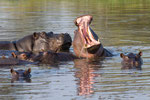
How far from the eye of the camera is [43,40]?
1140cm

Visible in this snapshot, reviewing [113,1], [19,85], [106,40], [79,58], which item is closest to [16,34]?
[106,40]

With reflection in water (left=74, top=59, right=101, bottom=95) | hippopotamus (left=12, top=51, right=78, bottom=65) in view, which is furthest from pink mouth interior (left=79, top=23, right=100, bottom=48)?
hippopotamus (left=12, top=51, right=78, bottom=65)

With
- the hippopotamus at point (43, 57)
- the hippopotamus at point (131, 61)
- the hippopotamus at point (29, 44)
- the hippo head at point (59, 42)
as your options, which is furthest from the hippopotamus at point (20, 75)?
the hippopotamus at point (29, 44)

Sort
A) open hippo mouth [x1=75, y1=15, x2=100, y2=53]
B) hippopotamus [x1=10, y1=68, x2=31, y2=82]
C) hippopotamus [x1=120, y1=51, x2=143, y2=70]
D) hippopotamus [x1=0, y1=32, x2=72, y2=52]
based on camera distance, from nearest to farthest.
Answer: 1. hippopotamus [x1=10, y1=68, x2=31, y2=82]
2. hippopotamus [x1=120, y1=51, x2=143, y2=70]
3. open hippo mouth [x1=75, y1=15, x2=100, y2=53]
4. hippopotamus [x1=0, y1=32, x2=72, y2=52]

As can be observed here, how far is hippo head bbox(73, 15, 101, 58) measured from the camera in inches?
372

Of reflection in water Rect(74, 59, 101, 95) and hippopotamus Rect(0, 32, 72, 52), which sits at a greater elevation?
→ hippopotamus Rect(0, 32, 72, 52)

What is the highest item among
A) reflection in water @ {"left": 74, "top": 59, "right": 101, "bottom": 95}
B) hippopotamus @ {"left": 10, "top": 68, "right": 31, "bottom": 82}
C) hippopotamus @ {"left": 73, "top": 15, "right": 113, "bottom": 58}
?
hippopotamus @ {"left": 73, "top": 15, "right": 113, "bottom": 58}

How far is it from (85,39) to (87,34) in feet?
0.39

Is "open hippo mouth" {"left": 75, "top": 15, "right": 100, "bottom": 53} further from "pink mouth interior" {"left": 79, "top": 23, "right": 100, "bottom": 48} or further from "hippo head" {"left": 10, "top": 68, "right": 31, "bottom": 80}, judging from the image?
"hippo head" {"left": 10, "top": 68, "right": 31, "bottom": 80}

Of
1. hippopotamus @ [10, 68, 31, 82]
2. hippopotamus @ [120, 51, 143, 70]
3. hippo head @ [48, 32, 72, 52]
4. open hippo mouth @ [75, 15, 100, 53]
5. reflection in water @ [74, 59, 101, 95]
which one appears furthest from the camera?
hippo head @ [48, 32, 72, 52]

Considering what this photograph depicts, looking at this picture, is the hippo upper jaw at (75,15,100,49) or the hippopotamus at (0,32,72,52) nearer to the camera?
the hippo upper jaw at (75,15,100,49)

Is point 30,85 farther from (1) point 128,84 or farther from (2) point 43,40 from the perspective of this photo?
(2) point 43,40

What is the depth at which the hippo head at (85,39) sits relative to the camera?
944cm

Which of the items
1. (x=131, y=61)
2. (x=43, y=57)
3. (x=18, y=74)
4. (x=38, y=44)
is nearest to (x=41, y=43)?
(x=38, y=44)
